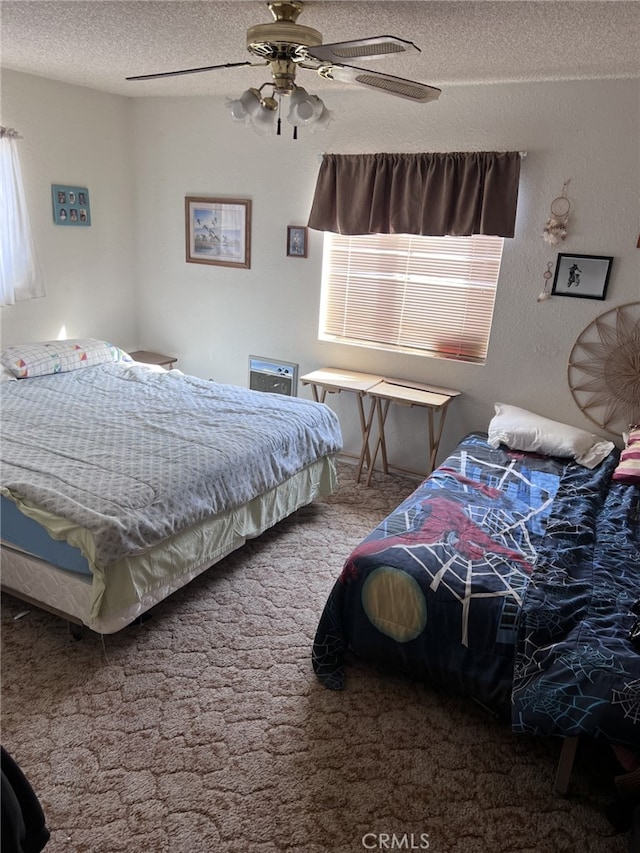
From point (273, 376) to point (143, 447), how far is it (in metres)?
1.86

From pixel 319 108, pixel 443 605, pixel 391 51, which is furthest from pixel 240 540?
pixel 391 51

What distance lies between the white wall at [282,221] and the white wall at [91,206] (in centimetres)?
1

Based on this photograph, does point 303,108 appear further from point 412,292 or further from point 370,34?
point 412,292

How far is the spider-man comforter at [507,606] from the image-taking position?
69.5 inches

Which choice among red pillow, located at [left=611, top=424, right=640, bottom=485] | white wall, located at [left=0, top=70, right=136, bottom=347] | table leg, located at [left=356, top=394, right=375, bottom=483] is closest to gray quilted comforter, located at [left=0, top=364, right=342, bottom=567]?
table leg, located at [left=356, top=394, right=375, bottom=483]

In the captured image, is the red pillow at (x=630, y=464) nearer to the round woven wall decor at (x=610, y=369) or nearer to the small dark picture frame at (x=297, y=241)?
the round woven wall decor at (x=610, y=369)

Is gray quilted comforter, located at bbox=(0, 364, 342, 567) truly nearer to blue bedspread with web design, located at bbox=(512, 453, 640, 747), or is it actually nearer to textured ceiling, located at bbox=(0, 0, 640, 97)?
blue bedspread with web design, located at bbox=(512, 453, 640, 747)

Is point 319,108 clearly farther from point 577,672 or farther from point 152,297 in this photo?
point 152,297

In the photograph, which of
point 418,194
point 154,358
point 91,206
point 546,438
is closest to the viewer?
point 546,438

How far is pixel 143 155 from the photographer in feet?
15.3

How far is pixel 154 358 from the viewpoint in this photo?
192 inches

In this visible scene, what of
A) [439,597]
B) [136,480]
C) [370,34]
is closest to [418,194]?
[370,34]

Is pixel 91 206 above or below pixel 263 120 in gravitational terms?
below

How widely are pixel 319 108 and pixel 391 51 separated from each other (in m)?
0.54
